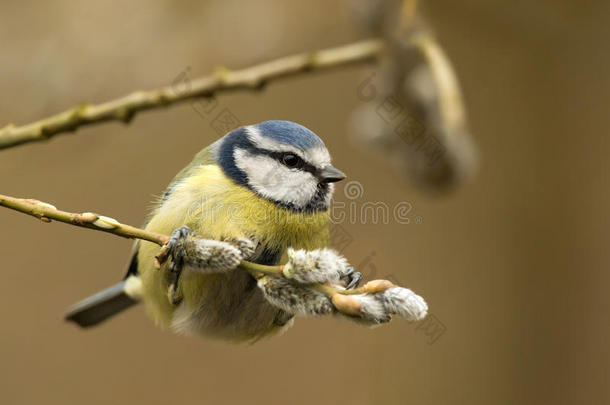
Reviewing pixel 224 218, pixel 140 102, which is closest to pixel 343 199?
pixel 224 218

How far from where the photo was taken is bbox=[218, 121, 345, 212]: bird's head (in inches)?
46.9

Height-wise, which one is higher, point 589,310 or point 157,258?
point 589,310

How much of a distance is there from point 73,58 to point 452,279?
2369 millimetres

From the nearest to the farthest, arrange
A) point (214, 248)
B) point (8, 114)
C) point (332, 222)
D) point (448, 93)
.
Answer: point (214, 248) → point (448, 93) → point (332, 222) → point (8, 114)

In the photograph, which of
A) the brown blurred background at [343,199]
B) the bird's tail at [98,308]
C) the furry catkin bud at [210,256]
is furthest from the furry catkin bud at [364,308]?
the bird's tail at [98,308]

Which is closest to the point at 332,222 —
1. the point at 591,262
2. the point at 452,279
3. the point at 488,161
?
the point at 452,279

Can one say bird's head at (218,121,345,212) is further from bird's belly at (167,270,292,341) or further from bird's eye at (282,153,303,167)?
bird's belly at (167,270,292,341)

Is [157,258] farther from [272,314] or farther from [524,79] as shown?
[524,79]

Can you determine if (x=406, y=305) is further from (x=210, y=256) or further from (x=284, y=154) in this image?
(x=284, y=154)

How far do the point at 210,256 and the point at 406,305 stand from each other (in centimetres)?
29

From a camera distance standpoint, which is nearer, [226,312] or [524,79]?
[226,312]

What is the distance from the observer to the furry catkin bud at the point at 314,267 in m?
0.81

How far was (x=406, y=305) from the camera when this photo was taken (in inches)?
28.9

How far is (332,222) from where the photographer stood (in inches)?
54.2
